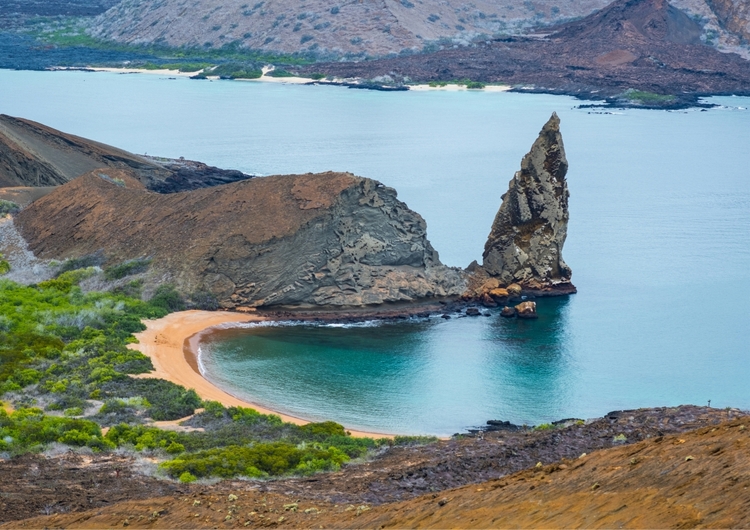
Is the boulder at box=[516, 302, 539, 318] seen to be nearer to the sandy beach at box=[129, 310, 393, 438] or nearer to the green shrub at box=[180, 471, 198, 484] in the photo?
the sandy beach at box=[129, 310, 393, 438]

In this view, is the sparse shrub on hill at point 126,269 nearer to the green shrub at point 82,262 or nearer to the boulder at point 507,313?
the green shrub at point 82,262

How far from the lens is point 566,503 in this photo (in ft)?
52.2

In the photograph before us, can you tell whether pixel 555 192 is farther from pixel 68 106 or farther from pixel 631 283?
pixel 68 106

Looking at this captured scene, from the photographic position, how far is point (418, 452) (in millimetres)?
27719

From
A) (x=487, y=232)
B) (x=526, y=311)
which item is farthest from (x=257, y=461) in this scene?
(x=487, y=232)

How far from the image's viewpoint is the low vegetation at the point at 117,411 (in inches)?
1045

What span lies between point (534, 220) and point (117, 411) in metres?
23.4

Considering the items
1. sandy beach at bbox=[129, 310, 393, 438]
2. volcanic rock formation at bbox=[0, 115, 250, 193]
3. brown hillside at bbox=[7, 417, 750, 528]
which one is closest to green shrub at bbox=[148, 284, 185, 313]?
sandy beach at bbox=[129, 310, 393, 438]

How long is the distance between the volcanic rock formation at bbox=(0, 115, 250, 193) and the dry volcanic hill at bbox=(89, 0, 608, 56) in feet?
Answer: 297

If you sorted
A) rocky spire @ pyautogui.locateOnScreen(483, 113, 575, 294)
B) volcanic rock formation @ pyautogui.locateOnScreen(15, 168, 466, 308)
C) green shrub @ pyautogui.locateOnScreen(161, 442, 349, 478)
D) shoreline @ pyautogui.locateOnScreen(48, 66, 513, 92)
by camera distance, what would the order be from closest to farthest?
green shrub @ pyautogui.locateOnScreen(161, 442, 349, 478), volcanic rock formation @ pyautogui.locateOnScreen(15, 168, 466, 308), rocky spire @ pyautogui.locateOnScreen(483, 113, 575, 294), shoreline @ pyautogui.locateOnScreen(48, 66, 513, 92)

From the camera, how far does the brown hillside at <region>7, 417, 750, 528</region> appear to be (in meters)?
14.5

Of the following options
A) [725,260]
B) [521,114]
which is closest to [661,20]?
[521,114]

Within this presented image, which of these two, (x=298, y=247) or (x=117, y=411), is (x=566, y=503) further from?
(x=298, y=247)

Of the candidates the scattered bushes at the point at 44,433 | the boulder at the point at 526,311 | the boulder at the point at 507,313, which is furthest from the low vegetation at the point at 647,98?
the scattered bushes at the point at 44,433
